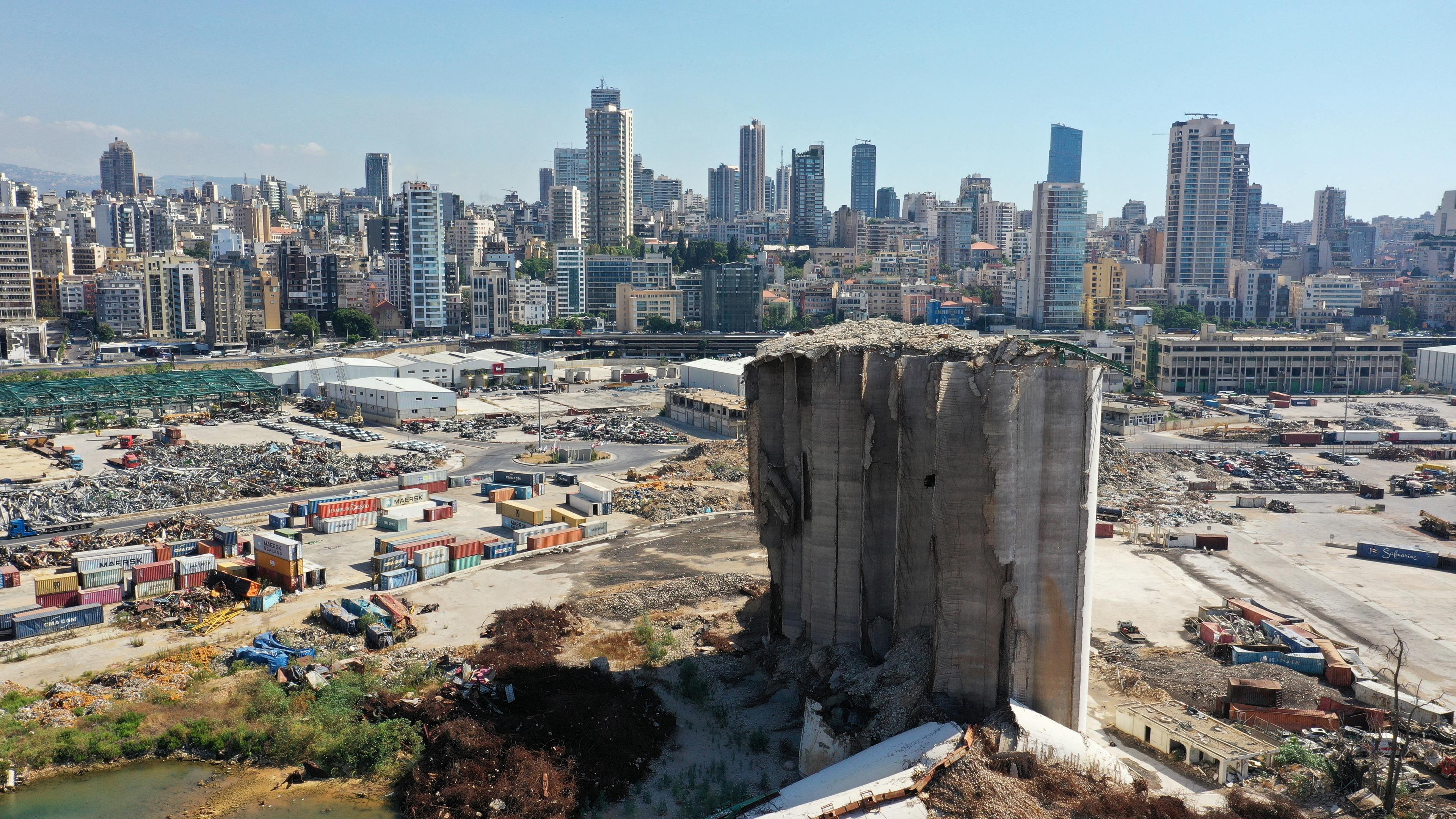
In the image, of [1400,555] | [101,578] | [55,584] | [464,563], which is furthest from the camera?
[1400,555]

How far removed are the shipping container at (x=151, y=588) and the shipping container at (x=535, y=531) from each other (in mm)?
10156

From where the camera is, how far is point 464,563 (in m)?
32.7

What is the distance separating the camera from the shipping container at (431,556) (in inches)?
1225

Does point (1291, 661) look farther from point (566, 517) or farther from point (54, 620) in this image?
point (54, 620)

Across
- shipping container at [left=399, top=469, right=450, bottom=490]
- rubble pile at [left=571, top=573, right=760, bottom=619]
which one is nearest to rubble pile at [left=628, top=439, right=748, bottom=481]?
shipping container at [left=399, top=469, right=450, bottom=490]

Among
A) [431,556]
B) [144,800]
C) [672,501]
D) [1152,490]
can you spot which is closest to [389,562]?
[431,556]

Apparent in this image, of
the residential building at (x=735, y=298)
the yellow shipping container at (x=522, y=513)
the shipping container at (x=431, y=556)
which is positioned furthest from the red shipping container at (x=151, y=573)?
the residential building at (x=735, y=298)

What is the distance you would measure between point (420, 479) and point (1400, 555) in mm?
36062

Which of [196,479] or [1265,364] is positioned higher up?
[1265,364]

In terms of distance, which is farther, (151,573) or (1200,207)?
(1200,207)

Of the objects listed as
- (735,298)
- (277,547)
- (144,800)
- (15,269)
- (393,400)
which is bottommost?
(144,800)

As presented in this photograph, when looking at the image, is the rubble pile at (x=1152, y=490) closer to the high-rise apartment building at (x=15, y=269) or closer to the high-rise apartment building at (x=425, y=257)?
the high-rise apartment building at (x=425, y=257)

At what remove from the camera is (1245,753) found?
18797mm

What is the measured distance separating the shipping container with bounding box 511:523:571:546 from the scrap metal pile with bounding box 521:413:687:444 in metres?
19.7
